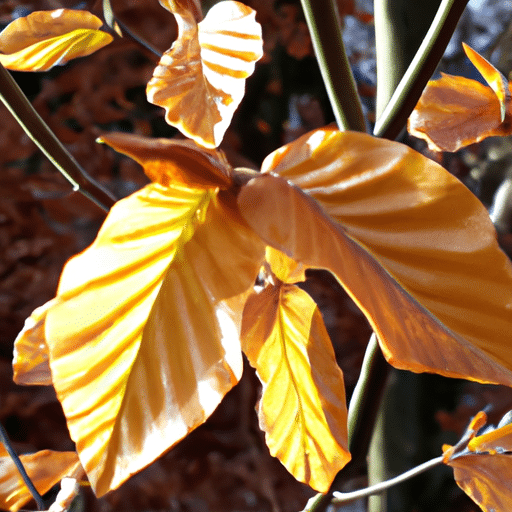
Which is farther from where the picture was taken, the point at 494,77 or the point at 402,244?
the point at 494,77

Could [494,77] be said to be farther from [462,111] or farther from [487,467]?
[487,467]

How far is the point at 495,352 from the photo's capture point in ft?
0.31

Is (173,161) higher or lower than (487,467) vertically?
higher

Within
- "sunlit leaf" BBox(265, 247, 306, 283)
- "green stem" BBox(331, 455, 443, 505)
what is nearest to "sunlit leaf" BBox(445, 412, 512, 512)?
"green stem" BBox(331, 455, 443, 505)

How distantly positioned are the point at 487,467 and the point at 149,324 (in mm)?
169

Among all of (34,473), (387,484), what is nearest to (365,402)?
(387,484)

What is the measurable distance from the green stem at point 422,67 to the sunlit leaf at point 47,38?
11 cm

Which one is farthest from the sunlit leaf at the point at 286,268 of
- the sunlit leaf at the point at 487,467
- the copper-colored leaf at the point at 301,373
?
the sunlit leaf at the point at 487,467

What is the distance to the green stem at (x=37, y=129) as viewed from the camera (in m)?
0.19

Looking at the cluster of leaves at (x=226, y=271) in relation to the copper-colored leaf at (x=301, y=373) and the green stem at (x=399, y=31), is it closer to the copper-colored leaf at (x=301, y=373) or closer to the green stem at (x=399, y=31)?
the copper-colored leaf at (x=301, y=373)

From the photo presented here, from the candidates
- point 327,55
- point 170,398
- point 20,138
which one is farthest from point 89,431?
point 20,138

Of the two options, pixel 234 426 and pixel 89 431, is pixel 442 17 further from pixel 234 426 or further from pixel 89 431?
pixel 234 426

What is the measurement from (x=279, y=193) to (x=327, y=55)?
10 cm

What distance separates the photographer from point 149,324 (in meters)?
0.11
